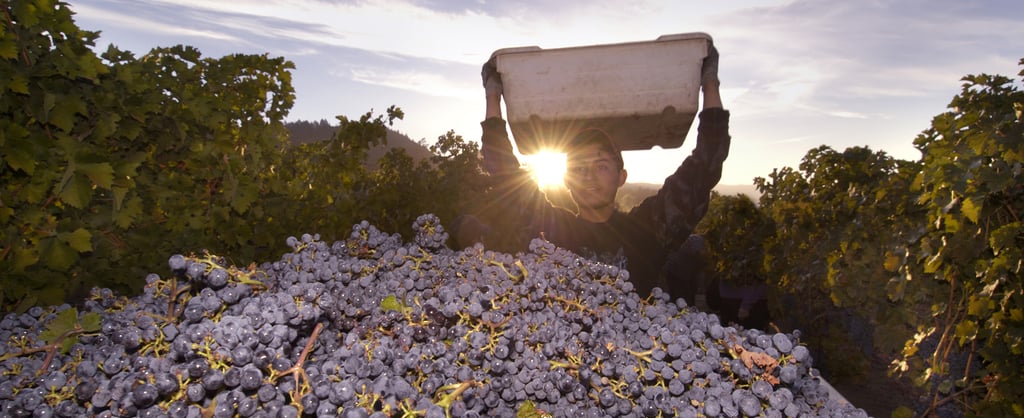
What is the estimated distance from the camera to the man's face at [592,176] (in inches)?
149

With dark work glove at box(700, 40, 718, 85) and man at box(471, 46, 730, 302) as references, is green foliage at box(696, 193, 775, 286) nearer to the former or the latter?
man at box(471, 46, 730, 302)

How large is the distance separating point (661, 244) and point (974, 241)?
2.19 meters

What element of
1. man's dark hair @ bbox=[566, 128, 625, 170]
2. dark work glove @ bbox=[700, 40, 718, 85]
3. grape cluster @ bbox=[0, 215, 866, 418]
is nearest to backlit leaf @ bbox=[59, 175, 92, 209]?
grape cluster @ bbox=[0, 215, 866, 418]

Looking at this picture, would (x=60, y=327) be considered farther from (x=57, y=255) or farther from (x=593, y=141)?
(x=593, y=141)

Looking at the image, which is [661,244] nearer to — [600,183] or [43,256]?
[600,183]

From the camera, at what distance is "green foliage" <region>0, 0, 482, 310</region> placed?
5.87ft

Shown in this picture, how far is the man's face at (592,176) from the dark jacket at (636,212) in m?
0.24

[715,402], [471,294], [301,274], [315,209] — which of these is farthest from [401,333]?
[315,209]

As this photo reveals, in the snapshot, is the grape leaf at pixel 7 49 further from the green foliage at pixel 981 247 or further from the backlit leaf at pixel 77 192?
the green foliage at pixel 981 247

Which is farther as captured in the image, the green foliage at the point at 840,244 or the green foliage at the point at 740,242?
the green foliage at the point at 740,242

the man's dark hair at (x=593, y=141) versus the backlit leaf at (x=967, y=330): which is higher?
the man's dark hair at (x=593, y=141)

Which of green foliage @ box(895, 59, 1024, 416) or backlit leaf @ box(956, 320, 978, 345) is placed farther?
backlit leaf @ box(956, 320, 978, 345)

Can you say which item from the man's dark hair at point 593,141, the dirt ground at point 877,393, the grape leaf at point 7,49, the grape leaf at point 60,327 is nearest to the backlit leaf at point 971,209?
the man's dark hair at point 593,141

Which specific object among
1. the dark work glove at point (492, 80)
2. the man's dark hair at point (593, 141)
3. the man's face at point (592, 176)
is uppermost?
the dark work glove at point (492, 80)
